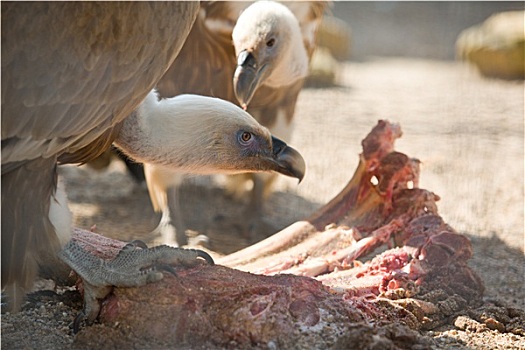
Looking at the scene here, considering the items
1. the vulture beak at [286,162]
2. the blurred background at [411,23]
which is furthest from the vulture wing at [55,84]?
the blurred background at [411,23]

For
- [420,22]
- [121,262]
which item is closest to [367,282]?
[121,262]

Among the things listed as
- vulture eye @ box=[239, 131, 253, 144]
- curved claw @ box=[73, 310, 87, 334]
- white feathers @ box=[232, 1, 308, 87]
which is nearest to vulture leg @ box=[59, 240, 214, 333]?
curved claw @ box=[73, 310, 87, 334]

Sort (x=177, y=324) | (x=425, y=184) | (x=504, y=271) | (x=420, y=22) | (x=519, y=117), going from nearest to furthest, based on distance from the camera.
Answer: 1. (x=177, y=324)
2. (x=504, y=271)
3. (x=425, y=184)
4. (x=519, y=117)
5. (x=420, y=22)

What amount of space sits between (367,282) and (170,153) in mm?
859

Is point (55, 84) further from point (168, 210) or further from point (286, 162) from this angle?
point (168, 210)

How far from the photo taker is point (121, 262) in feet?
9.77

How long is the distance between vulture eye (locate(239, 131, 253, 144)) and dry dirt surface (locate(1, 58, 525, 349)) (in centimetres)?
82

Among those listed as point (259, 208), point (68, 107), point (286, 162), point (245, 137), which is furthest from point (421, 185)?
point (68, 107)

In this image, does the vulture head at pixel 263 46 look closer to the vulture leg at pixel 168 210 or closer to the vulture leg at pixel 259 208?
the vulture leg at pixel 168 210

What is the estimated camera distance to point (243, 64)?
13.7 ft

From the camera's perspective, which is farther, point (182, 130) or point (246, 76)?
point (246, 76)

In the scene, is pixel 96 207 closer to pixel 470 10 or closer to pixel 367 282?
pixel 367 282

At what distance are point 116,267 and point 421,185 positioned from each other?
3.14m

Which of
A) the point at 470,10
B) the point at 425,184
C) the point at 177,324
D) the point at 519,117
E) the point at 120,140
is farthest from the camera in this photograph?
the point at 470,10
